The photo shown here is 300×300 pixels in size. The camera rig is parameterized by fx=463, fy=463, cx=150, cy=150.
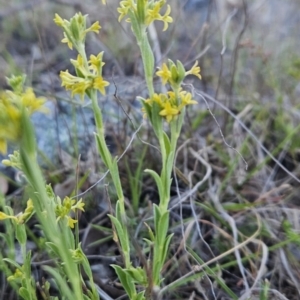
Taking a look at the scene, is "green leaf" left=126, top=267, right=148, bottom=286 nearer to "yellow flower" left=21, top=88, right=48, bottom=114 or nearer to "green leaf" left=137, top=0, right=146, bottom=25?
"yellow flower" left=21, top=88, right=48, bottom=114

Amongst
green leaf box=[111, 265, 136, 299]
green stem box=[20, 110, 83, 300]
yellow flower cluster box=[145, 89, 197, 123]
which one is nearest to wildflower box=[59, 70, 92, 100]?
yellow flower cluster box=[145, 89, 197, 123]

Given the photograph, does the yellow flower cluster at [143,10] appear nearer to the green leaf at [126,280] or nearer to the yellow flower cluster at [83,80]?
the yellow flower cluster at [83,80]

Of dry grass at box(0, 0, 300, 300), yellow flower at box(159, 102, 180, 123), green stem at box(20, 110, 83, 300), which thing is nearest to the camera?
green stem at box(20, 110, 83, 300)

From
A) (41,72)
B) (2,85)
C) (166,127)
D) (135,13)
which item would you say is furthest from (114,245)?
(41,72)

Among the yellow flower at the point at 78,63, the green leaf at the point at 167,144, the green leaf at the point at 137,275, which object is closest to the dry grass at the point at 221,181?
the green leaf at the point at 137,275

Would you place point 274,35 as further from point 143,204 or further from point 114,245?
point 114,245

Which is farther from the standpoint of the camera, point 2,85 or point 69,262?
point 2,85

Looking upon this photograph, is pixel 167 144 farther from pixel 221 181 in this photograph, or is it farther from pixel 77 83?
pixel 221 181

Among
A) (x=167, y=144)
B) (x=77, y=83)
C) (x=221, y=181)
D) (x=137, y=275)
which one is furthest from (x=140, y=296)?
(x=221, y=181)
